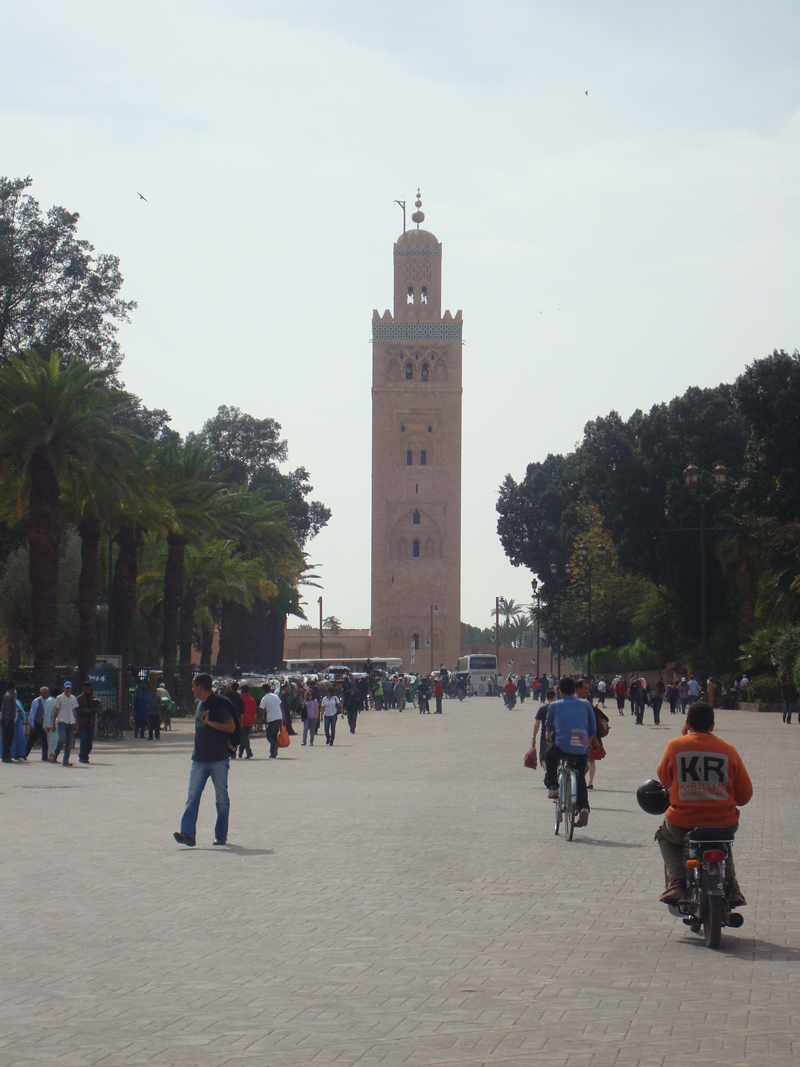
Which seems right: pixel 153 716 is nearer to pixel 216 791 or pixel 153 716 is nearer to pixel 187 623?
pixel 187 623

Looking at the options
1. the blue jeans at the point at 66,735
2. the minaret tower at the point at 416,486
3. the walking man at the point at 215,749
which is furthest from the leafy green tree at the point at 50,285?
the minaret tower at the point at 416,486

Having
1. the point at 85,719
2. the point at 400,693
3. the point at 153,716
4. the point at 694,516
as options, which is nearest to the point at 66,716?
the point at 85,719

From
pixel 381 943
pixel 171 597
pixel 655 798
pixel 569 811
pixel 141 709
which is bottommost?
pixel 381 943

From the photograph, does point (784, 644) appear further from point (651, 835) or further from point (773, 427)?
point (651, 835)

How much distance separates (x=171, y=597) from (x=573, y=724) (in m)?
29.9

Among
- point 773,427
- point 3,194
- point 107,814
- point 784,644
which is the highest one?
point 3,194

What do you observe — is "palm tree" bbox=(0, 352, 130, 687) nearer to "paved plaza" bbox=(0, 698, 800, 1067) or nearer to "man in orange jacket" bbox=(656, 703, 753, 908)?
"paved plaza" bbox=(0, 698, 800, 1067)

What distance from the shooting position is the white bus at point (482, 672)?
81.8 metres

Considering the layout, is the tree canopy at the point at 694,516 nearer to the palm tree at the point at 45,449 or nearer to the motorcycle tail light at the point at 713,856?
the palm tree at the point at 45,449

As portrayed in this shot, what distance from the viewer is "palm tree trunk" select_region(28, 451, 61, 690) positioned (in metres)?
29.6

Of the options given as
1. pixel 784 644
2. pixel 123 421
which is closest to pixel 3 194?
pixel 123 421

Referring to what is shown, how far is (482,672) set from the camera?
82625 millimetres

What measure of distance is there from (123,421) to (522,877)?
5354 centimetres

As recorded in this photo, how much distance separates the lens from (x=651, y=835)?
1217 cm
